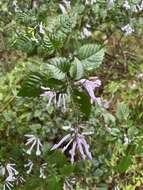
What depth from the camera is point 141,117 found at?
1530 millimetres

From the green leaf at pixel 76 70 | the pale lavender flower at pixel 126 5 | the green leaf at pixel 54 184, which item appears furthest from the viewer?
the pale lavender flower at pixel 126 5

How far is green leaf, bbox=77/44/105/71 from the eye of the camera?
985mm

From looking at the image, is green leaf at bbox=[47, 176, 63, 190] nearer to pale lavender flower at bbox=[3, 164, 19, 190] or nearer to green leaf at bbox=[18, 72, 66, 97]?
pale lavender flower at bbox=[3, 164, 19, 190]

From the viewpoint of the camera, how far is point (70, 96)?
0.98m

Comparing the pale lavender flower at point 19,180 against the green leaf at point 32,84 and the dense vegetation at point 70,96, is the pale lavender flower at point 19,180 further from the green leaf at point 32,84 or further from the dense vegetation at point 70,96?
the green leaf at point 32,84

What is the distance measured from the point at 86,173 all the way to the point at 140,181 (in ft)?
1.15

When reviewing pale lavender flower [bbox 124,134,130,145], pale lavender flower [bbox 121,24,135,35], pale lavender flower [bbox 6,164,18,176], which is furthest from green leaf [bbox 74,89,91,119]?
pale lavender flower [bbox 121,24,135,35]

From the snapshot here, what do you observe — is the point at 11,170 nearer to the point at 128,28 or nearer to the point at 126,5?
the point at 126,5

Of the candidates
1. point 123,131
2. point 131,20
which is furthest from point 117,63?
point 123,131

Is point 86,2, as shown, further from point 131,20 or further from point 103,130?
point 103,130

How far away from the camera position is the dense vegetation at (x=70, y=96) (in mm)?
1014

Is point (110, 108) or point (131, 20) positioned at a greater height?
point (131, 20)

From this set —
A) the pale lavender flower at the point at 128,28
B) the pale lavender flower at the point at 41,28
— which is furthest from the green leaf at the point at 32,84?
the pale lavender flower at the point at 128,28

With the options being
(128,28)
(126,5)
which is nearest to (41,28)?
(126,5)
